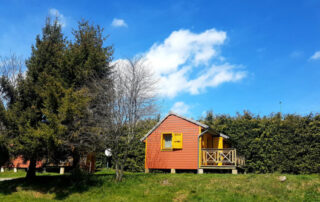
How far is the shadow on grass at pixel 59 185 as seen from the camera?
1405 cm

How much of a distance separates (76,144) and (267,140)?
11788 millimetres

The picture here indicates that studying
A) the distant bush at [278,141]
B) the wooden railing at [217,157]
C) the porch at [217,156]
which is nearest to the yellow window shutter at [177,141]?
the porch at [217,156]

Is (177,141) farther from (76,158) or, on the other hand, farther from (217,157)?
(76,158)

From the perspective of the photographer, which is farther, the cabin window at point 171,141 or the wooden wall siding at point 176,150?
the cabin window at point 171,141

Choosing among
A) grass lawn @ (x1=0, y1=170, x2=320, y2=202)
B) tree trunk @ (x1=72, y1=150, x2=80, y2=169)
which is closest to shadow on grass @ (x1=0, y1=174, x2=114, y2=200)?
grass lawn @ (x1=0, y1=170, x2=320, y2=202)

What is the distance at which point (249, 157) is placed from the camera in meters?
19.3

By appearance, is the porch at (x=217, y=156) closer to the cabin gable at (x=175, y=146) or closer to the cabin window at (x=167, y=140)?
the cabin gable at (x=175, y=146)

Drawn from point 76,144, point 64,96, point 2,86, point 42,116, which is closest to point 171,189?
point 76,144

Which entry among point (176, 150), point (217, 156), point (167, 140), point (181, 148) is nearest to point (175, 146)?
point (176, 150)

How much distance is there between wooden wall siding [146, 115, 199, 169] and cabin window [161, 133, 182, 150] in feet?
0.78

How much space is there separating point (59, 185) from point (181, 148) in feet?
25.4

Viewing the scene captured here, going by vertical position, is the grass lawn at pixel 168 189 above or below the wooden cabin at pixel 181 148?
below

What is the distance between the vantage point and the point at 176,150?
62.4 ft

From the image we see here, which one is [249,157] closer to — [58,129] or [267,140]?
[267,140]
